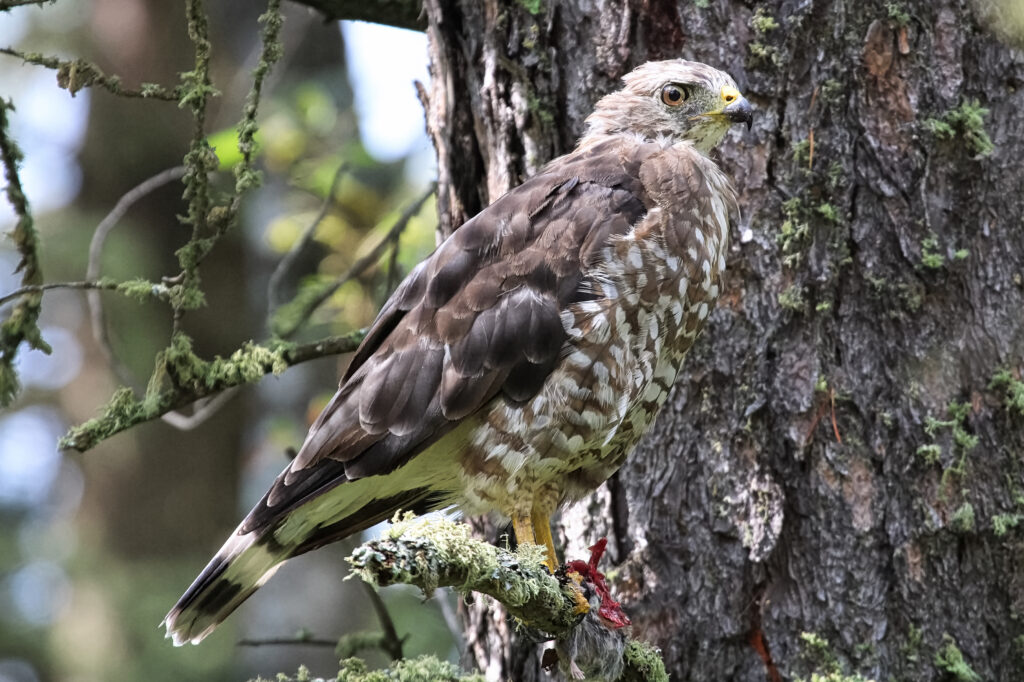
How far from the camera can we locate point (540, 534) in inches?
136

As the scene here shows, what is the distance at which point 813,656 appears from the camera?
331cm

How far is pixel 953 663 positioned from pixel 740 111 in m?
1.85

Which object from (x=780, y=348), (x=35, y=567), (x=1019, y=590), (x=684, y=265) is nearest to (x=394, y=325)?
(x=684, y=265)

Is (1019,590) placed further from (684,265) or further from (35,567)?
(35,567)

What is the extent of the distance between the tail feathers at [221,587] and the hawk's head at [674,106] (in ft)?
5.93

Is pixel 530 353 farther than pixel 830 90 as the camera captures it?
No

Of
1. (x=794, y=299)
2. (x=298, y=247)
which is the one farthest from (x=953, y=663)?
(x=298, y=247)

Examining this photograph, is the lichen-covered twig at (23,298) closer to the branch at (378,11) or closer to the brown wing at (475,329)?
the brown wing at (475,329)

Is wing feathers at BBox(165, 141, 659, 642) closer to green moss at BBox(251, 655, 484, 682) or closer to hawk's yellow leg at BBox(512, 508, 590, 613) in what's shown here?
hawk's yellow leg at BBox(512, 508, 590, 613)

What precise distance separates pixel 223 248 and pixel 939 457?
544 centimetres

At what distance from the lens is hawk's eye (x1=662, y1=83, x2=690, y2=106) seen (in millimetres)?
3555

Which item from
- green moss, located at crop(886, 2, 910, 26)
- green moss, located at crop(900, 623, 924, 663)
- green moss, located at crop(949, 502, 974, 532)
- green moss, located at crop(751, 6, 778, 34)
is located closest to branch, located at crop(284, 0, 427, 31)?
green moss, located at crop(751, 6, 778, 34)

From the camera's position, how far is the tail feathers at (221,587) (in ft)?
10.8

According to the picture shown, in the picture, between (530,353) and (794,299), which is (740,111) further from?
(530,353)
